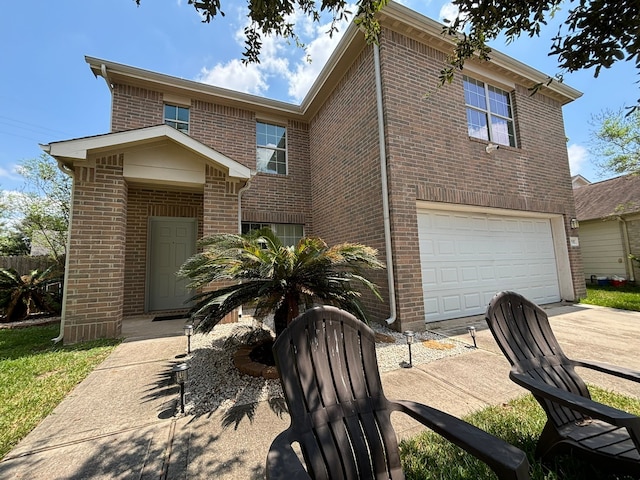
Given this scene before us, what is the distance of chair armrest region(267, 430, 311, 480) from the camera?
3.12ft

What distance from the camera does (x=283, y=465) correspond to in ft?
3.31

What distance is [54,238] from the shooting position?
393 inches

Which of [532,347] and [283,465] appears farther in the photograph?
[532,347]

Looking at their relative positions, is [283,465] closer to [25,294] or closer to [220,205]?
→ [220,205]

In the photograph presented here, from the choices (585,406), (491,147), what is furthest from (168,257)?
(491,147)

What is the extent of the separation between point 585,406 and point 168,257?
26.4 feet

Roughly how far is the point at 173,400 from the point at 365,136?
224 inches

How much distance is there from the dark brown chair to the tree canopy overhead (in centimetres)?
282

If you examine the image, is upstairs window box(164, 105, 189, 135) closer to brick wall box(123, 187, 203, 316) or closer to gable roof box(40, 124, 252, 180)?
brick wall box(123, 187, 203, 316)

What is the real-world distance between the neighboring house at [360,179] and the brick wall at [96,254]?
0.02 metres

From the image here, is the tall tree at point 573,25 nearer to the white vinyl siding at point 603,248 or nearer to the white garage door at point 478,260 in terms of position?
the white garage door at point 478,260

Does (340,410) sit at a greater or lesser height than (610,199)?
lesser

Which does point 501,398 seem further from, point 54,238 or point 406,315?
point 54,238

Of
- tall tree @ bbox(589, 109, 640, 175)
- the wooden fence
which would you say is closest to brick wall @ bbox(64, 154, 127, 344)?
the wooden fence
